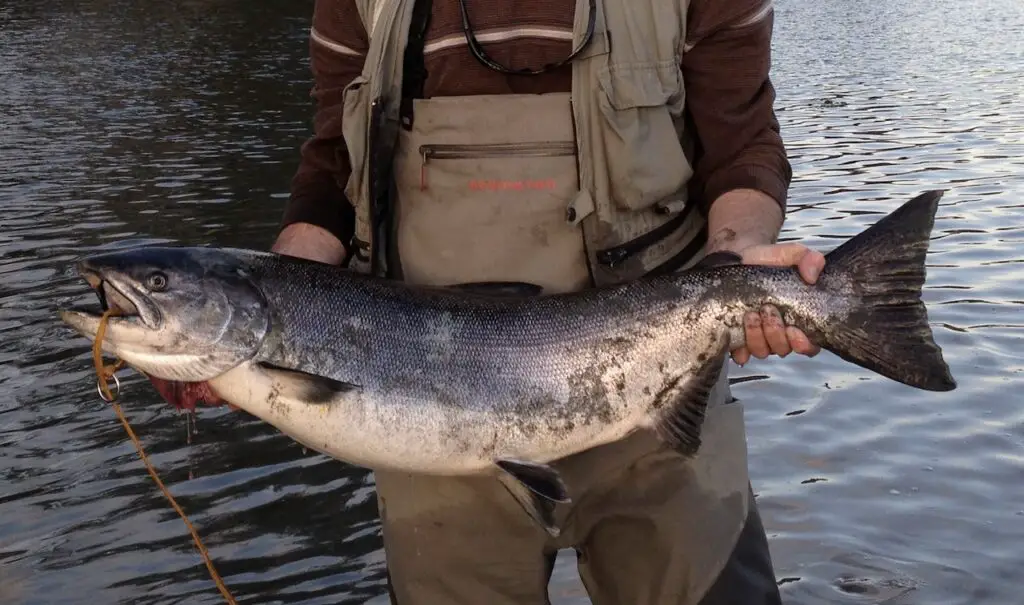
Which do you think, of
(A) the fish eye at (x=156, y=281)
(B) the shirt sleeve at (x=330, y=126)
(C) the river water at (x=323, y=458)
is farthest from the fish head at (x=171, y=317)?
(C) the river water at (x=323, y=458)

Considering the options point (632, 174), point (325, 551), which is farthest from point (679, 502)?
point (325, 551)

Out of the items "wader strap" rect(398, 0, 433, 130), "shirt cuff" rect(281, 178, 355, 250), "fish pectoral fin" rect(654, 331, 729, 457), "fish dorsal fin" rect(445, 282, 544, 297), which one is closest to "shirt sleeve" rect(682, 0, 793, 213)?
"fish pectoral fin" rect(654, 331, 729, 457)

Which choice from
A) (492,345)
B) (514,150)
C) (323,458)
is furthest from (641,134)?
(323,458)

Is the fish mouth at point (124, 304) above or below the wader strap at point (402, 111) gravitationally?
below

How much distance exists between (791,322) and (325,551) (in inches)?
137

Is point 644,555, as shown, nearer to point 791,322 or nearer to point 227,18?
point 791,322

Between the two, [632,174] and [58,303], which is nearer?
[632,174]

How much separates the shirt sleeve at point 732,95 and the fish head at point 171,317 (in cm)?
149

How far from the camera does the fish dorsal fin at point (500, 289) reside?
12.1 ft

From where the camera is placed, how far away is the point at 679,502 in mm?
3648

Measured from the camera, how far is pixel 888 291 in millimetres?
3422

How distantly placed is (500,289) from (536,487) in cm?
63

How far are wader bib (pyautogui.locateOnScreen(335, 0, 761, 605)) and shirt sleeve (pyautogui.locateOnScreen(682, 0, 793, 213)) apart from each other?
0.30 feet

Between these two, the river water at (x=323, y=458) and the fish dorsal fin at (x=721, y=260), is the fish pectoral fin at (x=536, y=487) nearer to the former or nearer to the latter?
the fish dorsal fin at (x=721, y=260)
